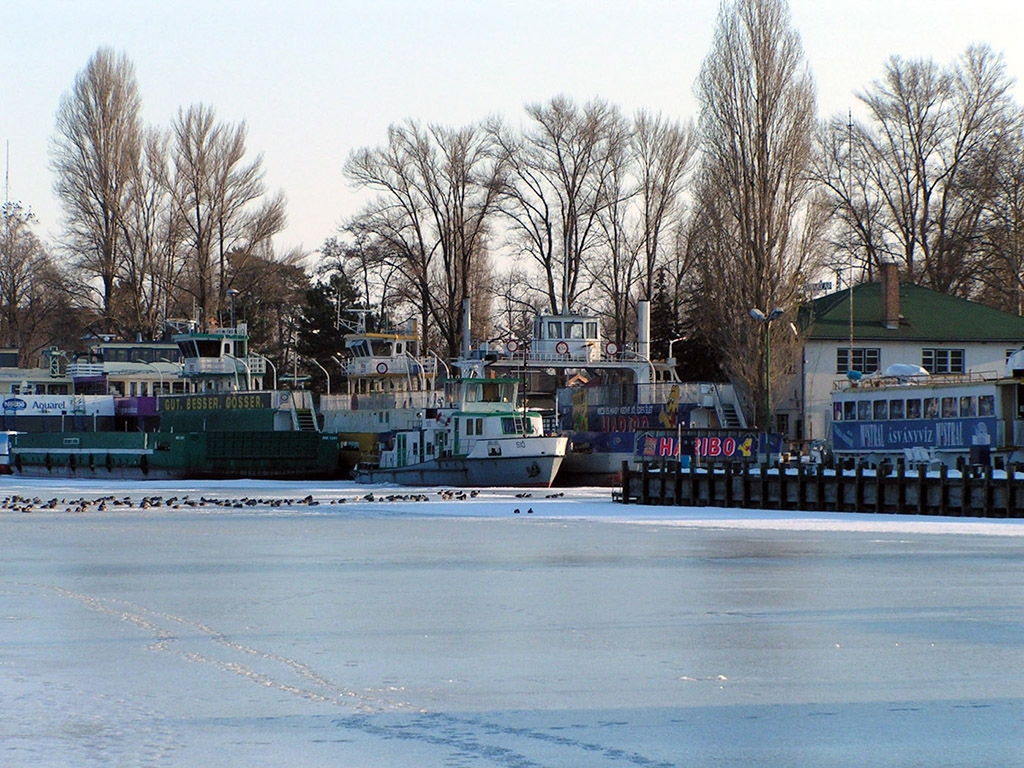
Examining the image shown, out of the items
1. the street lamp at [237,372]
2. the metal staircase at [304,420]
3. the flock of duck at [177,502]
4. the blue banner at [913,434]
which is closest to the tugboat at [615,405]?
the blue banner at [913,434]

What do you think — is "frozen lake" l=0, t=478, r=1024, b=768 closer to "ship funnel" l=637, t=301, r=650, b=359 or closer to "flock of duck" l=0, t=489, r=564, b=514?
"flock of duck" l=0, t=489, r=564, b=514

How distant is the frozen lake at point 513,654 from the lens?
345 inches

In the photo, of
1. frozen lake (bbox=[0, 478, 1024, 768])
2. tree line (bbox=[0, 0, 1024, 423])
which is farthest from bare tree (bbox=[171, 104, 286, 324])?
frozen lake (bbox=[0, 478, 1024, 768])

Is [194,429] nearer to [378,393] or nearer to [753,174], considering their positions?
[378,393]

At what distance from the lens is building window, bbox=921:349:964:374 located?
59.2 metres

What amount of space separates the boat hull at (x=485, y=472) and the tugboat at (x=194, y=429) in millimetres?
10673

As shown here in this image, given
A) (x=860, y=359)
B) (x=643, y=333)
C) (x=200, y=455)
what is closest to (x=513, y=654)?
(x=860, y=359)

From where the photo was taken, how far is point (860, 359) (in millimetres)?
58469

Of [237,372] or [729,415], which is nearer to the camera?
[729,415]

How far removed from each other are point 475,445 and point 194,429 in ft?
74.1

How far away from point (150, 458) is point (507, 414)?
2062 centimetres

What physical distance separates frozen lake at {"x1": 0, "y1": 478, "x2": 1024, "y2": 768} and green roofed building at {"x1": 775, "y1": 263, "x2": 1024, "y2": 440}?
114 feet

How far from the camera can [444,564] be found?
2005cm

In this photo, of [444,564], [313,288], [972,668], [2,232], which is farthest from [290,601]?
[2,232]
